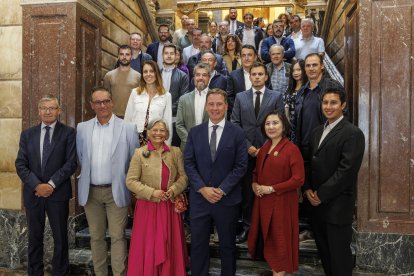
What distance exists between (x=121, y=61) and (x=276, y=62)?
1748 mm

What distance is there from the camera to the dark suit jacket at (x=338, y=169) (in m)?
2.82

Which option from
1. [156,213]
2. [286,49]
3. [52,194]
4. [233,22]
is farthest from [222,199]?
[233,22]

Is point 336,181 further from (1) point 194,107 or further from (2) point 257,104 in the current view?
(1) point 194,107

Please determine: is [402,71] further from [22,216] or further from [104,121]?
[22,216]

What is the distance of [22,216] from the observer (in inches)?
158

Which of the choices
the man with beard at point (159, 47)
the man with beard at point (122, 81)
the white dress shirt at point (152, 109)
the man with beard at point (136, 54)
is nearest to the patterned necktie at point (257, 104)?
the white dress shirt at point (152, 109)

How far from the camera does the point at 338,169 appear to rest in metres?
2.84

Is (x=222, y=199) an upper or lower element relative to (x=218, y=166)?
lower

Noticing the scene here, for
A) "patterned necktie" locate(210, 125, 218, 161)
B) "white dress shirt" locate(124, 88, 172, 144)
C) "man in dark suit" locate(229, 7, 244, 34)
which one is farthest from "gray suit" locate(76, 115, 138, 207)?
"man in dark suit" locate(229, 7, 244, 34)

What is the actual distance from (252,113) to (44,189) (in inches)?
72.9

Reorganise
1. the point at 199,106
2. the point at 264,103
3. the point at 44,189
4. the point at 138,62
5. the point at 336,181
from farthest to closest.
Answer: the point at 138,62 → the point at 199,106 → the point at 264,103 → the point at 44,189 → the point at 336,181

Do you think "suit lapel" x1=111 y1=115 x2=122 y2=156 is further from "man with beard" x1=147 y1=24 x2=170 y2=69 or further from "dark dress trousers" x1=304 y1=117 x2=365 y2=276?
"man with beard" x1=147 y1=24 x2=170 y2=69

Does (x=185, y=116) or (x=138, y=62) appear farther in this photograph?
(x=138, y=62)

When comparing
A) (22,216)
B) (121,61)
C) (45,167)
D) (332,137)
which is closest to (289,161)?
(332,137)
